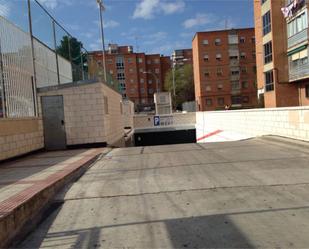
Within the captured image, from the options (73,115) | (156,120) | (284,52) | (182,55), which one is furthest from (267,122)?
(182,55)

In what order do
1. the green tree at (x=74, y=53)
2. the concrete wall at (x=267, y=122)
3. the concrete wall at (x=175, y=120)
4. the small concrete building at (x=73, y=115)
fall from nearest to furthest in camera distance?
the concrete wall at (x=267, y=122), the small concrete building at (x=73, y=115), the green tree at (x=74, y=53), the concrete wall at (x=175, y=120)

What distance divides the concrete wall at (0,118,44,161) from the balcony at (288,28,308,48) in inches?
1139

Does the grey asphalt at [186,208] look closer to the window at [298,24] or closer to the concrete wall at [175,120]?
the concrete wall at [175,120]

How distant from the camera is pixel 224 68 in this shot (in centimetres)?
7256

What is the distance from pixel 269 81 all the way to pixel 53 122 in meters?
31.8

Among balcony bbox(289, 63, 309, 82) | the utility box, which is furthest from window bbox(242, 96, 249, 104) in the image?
balcony bbox(289, 63, 309, 82)

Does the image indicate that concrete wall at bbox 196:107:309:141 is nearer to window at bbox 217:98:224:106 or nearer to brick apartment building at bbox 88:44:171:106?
window at bbox 217:98:224:106

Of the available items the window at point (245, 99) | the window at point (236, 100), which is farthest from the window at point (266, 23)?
the window at point (245, 99)

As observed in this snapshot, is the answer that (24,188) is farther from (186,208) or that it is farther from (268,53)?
(268,53)

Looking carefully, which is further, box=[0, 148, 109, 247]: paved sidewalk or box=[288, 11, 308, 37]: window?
box=[288, 11, 308, 37]: window

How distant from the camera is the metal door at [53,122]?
48.3 feet

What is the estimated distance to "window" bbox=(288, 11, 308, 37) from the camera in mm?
34056

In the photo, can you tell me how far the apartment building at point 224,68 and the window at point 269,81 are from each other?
28.2m

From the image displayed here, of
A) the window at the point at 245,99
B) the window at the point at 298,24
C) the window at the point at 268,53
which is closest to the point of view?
the window at the point at 298,24
